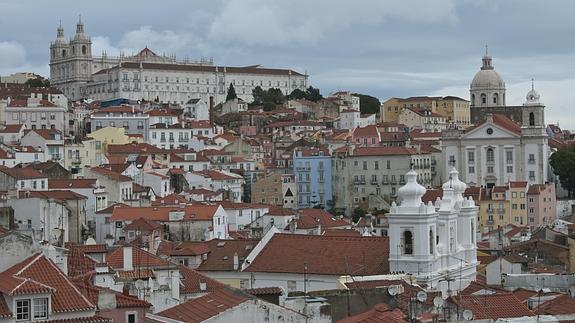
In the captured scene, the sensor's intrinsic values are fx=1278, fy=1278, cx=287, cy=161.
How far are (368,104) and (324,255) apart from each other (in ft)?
363

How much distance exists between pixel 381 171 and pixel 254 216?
86.4 ft

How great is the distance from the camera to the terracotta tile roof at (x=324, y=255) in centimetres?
3441

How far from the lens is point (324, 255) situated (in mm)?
34875

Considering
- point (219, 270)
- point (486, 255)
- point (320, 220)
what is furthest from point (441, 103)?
point (219, 270)

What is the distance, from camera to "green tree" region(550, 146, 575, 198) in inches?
3504

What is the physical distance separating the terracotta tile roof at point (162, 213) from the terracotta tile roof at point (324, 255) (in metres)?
17.7

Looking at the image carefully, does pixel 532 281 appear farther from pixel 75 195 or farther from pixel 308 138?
pixel 308 138

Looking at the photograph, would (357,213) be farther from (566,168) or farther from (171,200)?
(171,200)

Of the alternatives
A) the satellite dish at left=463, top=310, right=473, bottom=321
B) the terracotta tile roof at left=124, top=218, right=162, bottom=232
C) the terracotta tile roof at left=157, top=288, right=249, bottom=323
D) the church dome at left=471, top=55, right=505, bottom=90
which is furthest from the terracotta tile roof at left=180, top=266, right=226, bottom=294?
the church dome at left=471, top=55, right=505, bottom=90

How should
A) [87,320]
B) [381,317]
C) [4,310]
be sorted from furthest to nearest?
1. [381,317]
2. [87,320]
3. [4,310]

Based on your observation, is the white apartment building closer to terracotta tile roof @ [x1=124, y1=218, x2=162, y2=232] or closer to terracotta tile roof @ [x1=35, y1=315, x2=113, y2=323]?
terracotta tile roof @ [x1=124, y1=218, x2=162, y2=232]

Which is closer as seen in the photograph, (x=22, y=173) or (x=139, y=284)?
(x=139, y=284)

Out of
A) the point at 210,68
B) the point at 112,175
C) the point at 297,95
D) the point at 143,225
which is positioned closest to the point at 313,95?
the point at 297,95

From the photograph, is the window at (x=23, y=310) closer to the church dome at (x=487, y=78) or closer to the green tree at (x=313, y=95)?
the church dome at (x=487, y=78)
